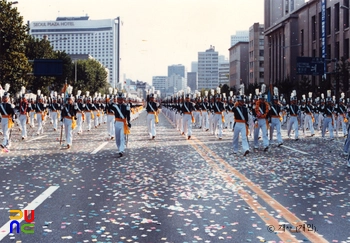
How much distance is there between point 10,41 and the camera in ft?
119

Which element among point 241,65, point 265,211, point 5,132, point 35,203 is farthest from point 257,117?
point 241,65

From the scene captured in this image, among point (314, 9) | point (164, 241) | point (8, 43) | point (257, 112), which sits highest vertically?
point (314, 9)

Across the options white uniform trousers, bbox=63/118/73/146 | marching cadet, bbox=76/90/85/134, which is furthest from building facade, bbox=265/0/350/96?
white uniform trousers, bbox=63/118/73/146

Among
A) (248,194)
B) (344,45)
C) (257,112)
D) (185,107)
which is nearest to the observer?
(248,194)

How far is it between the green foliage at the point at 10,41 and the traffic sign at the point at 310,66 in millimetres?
25483

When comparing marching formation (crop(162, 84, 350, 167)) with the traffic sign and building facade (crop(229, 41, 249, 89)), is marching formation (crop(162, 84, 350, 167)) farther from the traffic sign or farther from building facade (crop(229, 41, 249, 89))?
building facade (crop(229, 41, 249, 89))

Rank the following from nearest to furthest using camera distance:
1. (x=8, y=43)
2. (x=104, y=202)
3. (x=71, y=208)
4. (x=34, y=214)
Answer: (x=34, y=214), (x=71, y=208), (x=104, y=202), (x=8, y=43)

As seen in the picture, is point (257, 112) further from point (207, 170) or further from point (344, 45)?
point (344, 45)

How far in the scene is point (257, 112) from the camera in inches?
712

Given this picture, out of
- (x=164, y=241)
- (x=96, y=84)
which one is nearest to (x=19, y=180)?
(x=164, y=241)

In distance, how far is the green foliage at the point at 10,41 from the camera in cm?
3600

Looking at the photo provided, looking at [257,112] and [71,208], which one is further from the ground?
[257,112]

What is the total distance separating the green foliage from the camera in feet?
118

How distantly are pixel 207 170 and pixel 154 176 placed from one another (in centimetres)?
159
